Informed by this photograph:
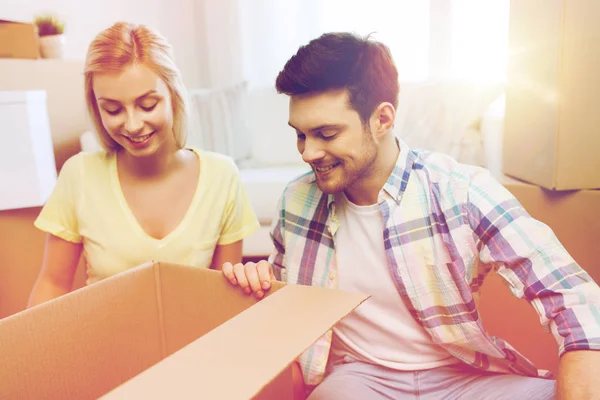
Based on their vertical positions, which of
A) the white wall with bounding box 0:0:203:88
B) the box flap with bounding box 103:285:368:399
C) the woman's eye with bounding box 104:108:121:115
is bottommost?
the box flap with bounding box 103:285:368:399

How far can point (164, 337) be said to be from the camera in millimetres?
761

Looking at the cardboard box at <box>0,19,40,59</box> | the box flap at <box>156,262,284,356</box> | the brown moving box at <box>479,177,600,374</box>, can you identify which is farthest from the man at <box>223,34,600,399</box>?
the cardboard box at <box>0,19,40,59</box>

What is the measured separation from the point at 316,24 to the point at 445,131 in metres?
0.99

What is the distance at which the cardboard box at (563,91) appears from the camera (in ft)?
3.86

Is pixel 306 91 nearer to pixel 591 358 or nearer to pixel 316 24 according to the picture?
pixel 591 358

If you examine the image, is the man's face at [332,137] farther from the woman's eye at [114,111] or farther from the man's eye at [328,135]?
the woman's eye at [114,111]

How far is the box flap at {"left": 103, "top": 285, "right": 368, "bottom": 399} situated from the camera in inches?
16.8

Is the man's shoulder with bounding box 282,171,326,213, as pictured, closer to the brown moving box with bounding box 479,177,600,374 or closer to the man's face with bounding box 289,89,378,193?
the man's face with bounding box 289,89,378,193

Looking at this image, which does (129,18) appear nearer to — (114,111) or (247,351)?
(114,111)

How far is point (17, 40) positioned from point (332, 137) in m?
1.54

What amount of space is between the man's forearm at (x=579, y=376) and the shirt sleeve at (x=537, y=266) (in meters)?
0.01

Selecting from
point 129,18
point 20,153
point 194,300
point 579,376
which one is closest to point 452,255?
point 579,376

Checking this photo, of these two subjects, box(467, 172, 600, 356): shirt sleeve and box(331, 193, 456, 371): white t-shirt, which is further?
box(331, 193, 456, 371): white t-shirt

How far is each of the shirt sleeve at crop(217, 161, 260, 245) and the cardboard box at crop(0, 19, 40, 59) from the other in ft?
4.09
